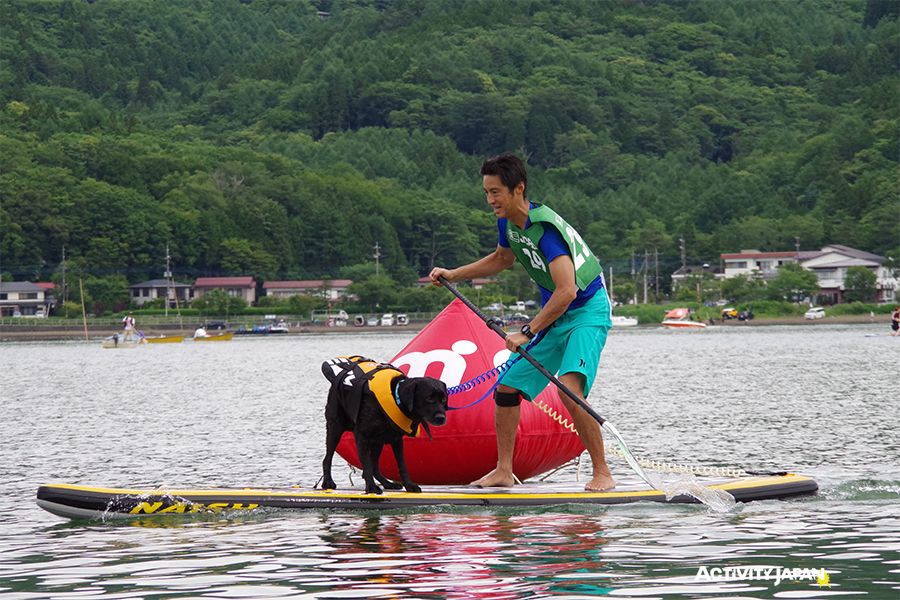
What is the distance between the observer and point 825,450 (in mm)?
20812

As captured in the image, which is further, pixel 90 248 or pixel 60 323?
pixel 90 248

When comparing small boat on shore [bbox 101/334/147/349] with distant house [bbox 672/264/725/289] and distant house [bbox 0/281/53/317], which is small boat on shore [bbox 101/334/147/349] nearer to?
distant house [bbox 0/281/53/317]

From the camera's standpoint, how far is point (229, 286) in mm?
185625

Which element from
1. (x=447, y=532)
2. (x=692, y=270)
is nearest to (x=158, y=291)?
(x=692, y=270)

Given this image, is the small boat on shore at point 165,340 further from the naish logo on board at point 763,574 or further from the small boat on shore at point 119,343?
the naish logo on board at point 763,574

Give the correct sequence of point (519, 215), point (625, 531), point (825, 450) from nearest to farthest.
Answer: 1. point (625, 531)
2. point (519, 215)
3. point (825, 450)

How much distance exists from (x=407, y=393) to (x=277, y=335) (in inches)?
5751

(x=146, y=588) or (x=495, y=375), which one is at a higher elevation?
(x=495, y=375)

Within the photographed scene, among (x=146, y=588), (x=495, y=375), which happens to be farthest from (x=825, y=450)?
(x=146, y=588)

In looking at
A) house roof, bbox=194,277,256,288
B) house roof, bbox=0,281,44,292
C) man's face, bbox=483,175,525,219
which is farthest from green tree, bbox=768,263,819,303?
man's face, bbox=483,175,525,219

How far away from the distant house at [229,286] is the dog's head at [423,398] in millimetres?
170612

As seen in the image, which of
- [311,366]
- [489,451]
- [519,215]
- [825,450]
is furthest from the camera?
[311,366]

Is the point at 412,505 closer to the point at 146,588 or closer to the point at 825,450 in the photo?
the point at 146,588

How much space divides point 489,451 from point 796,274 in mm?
151736
